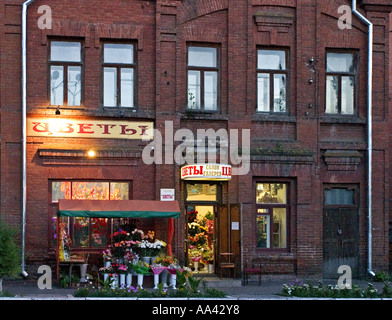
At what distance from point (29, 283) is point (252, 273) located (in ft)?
20.7

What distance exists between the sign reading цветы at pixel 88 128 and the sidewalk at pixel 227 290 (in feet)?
13.8

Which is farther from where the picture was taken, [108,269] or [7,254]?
[108,269]

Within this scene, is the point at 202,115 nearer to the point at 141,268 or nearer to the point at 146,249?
the point at 146,249

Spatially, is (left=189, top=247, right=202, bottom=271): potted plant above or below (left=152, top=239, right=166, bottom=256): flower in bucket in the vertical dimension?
below

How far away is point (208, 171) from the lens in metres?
21.2

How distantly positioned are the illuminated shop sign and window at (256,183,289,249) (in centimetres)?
184

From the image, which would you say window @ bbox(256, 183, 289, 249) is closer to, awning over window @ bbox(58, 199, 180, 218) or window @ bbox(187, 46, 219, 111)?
window @ bbox(187, 46, 219, 111)

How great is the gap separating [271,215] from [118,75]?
6200 mm

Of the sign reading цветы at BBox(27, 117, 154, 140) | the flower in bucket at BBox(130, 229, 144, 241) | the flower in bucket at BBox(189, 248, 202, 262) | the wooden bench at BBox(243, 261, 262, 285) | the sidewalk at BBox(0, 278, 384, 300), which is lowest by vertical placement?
the sidewalk at BBox(0, 278, 384, 300)

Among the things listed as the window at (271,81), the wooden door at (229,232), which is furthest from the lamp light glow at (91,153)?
the window at (271,81)

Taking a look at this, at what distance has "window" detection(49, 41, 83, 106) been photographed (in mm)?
21844

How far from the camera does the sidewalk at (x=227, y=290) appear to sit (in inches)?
713

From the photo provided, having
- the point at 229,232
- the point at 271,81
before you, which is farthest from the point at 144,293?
the point at 271,81

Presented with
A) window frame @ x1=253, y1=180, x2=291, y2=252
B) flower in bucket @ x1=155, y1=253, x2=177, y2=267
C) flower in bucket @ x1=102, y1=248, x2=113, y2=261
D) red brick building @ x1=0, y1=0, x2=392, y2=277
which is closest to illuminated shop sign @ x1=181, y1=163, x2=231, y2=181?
red brick building @ x1=0, y1=0, x2=392, y2=277
